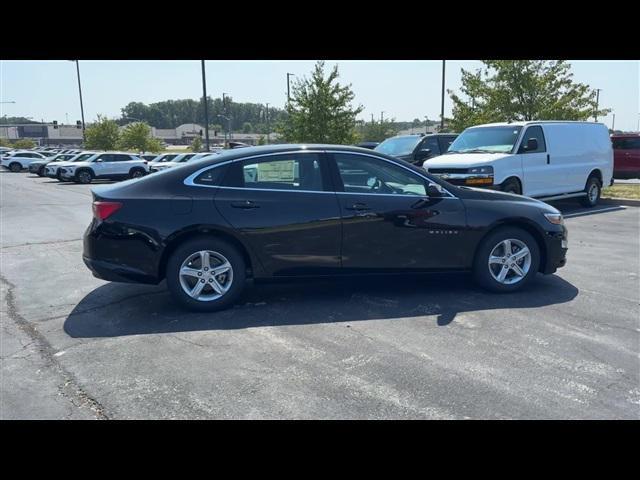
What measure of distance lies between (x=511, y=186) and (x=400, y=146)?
16.8 feet

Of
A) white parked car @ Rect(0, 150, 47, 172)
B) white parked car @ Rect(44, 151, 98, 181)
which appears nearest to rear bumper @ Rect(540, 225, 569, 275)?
white parked car @ Rect(44, 151, 98, 181)

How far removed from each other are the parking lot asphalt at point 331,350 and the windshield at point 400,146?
8523mm

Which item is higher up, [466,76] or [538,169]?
[466,76]

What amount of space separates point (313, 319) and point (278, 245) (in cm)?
81

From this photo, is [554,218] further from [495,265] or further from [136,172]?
[136,172]

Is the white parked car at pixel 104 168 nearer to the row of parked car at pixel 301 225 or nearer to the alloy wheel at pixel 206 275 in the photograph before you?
the row of parked car at pixel 301 225

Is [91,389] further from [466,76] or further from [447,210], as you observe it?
[466,76]

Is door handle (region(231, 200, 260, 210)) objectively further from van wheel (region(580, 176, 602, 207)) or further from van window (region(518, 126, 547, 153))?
van wheel (region(580, 176, 602, 207))

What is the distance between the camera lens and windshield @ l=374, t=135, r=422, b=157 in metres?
14.3

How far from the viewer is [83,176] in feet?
88.8

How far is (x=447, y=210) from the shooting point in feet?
17.3

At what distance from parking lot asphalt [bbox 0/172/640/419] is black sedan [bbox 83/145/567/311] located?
1.08 ft
